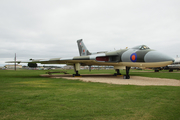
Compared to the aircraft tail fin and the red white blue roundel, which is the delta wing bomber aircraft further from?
the aircraft tail fin

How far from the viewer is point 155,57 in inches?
400

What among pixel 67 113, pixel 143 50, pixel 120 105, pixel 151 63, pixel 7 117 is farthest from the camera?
pixel 143 50

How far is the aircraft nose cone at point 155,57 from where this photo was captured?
32.2 feet

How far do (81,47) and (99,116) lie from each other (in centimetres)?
1882

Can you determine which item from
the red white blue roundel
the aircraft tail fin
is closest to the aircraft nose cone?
the red white blue roundel

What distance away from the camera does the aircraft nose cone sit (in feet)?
32.2

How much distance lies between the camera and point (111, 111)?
3.30 meters

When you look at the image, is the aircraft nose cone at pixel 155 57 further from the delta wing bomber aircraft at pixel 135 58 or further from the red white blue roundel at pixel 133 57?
the red white blue roundel at pixel 133 57

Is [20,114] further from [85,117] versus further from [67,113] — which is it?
[85,117]

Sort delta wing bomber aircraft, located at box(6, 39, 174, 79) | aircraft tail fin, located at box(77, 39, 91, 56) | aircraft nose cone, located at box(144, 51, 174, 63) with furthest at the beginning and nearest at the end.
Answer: aircraft tail fin, located at box(77, 39, 91, 56)
delta wing bomber aircraft, located at box(6, 39, 174, 79)
aircraft nose cone, located at box(144, 51, 174, 63)

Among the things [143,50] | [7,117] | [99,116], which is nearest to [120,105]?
[99,116]

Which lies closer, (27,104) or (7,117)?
(7,117)

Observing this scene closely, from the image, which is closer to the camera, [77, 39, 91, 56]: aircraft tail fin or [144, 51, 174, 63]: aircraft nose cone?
[144, 51, 174, 63]: aircraft nose cone

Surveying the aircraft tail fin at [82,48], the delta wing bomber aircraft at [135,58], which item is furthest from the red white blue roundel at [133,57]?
the aircraft tail fin at [82,48]
